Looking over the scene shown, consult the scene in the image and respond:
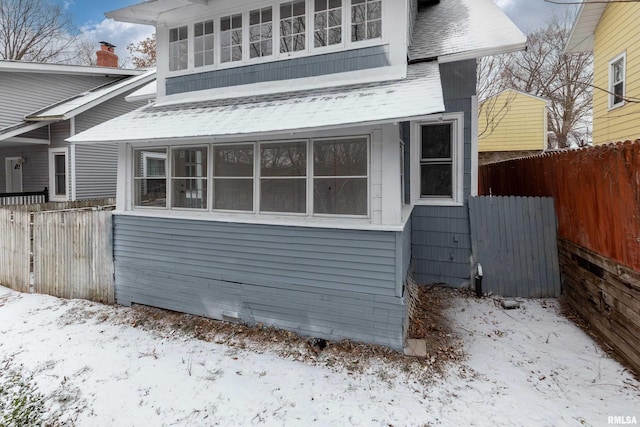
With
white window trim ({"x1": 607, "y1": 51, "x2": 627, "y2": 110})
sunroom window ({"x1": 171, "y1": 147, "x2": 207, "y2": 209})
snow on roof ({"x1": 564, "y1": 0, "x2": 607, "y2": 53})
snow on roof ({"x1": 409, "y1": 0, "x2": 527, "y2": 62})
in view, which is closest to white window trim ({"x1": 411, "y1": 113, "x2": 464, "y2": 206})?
snow on roof ({"x1": 409, "y1": 0, "x2": 527, "y2": 62})

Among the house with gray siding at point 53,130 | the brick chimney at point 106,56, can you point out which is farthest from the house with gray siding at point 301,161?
the brick chimney at point 106,56

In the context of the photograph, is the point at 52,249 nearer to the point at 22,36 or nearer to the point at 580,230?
the point at 580,230

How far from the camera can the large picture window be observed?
192 inches

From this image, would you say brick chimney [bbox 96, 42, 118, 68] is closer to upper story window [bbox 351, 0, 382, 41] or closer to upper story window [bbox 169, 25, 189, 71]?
upper story window [bbox 169, 25, 189, 71]

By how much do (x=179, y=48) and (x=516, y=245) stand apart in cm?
753

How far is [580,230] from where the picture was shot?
522cm

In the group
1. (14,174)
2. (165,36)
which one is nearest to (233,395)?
(165,36)

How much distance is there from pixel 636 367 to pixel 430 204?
3.63 m

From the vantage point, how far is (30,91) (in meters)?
12.0

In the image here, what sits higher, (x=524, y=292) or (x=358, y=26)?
(x=358, y=26)

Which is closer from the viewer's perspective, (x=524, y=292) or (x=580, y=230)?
(x=580, y=230)

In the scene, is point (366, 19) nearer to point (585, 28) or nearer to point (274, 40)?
point (274, 40)

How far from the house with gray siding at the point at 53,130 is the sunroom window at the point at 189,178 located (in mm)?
7012

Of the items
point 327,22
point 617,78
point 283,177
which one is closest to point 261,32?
point 327,22
